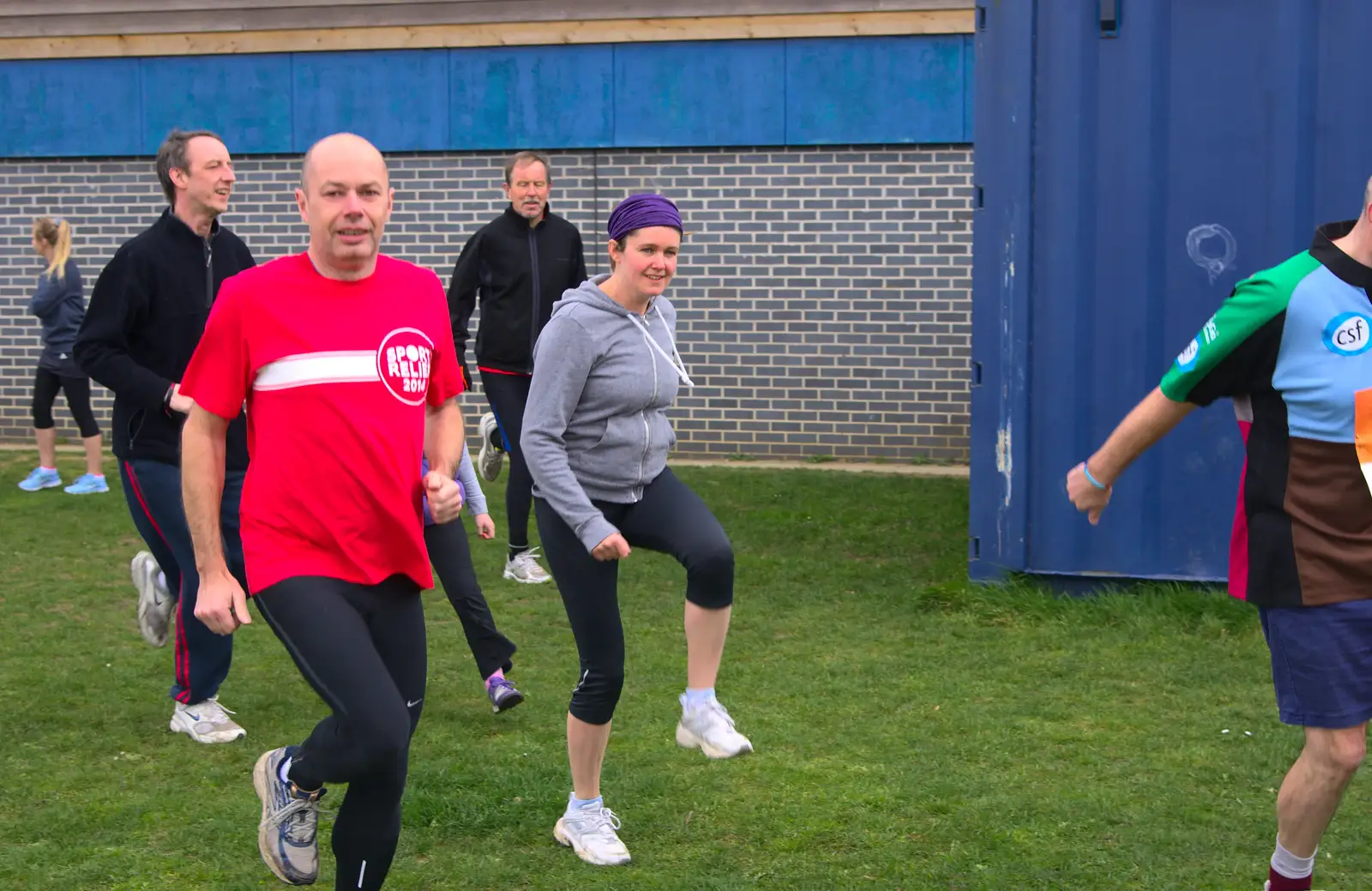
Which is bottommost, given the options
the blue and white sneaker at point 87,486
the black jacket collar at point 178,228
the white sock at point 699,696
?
the blue and white sneaker at point 87,486

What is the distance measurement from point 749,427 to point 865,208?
2.06 meters

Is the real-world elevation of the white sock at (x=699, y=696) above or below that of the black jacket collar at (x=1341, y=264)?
below

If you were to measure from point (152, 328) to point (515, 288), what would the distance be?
10.3 ft

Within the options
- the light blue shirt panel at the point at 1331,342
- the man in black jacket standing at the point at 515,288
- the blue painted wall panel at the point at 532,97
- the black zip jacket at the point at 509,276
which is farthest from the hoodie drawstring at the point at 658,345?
the blue painted wall panel at the point at 532,97

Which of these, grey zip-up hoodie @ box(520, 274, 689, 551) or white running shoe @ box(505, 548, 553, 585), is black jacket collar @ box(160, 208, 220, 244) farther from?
white running shoe @ box(505, 548, 553, 585)

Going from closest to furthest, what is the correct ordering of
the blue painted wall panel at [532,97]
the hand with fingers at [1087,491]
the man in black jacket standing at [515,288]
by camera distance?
the hand with fingers at [1087,491] → the man in black jacket standing at [515,288] → the blue painted wall panel at [532,97]

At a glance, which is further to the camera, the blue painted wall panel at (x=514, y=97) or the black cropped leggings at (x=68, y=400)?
the blue painted wall panel at (x=514, y=97)

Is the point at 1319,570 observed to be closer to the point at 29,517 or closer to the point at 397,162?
the point at 29,517

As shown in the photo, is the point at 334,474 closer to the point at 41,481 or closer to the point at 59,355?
the point at 59,355

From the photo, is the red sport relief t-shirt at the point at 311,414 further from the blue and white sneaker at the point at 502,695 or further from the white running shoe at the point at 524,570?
the white running shoe at the point at 524,570

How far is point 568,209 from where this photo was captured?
13484mm

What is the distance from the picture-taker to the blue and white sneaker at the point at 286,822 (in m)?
4.07

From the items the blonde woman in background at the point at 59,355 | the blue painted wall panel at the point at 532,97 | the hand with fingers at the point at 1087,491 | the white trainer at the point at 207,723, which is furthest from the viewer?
the blue painted wall panel at the point at 532,97

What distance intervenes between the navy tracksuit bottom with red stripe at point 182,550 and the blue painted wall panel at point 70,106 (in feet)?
30.0
